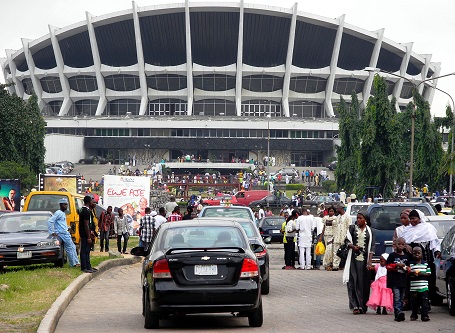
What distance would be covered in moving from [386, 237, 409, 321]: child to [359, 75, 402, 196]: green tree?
36.6 metres

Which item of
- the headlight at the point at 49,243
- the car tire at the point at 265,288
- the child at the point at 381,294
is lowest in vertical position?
the car tire at the point at 265,288

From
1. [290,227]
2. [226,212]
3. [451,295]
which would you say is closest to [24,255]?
[226,212]

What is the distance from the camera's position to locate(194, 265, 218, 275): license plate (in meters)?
12.9

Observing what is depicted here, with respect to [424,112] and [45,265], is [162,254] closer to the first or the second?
[45,265]

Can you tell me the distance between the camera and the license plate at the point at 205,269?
12883 mm

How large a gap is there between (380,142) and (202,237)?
4003cm

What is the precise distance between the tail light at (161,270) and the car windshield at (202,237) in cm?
41

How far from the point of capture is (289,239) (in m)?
27.2

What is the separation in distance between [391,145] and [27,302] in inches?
1522

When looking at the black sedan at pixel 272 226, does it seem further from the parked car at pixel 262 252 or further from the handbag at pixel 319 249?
the parked car at pixel 262 252

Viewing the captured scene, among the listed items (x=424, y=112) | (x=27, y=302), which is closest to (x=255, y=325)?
(x=27, y=302)

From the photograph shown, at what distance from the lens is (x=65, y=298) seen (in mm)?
16125

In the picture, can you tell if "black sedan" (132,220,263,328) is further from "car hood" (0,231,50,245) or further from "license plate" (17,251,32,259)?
"car hood" (0,231,50,245)

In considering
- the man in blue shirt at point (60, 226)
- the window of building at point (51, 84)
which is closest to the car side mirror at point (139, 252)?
the man in blue shirt at point (60, 226)
